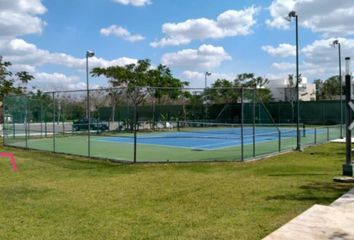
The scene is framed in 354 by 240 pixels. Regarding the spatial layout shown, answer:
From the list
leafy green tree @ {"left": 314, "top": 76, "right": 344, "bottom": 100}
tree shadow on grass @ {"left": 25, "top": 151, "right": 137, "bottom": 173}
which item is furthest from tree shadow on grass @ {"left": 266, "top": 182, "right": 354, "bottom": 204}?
leafy green tree @ {"left": 314, "top": 76, "right": 344, "bottom": 100}

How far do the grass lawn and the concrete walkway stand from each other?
0.28 metres

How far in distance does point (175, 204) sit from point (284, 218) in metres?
2.19

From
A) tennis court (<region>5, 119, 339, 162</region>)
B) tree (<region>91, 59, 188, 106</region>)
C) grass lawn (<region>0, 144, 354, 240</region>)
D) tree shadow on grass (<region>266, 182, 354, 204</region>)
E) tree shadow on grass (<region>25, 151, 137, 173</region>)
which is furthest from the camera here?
tree (<region>91, 59, 188, 106</region>)

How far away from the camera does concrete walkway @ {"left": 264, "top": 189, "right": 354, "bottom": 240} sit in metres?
6.12

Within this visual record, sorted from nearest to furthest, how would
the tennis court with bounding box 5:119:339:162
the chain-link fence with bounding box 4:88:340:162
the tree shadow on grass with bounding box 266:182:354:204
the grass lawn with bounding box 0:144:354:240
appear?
the grass lawn with bounding box 0:144:354:240, the tree shadow on grass with bounding box 266:182:354:204, the tennis court with bounding box 5:119:339:162, the chain-link fence with bounding box 4:88:340:162

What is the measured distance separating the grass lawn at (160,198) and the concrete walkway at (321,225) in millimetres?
277

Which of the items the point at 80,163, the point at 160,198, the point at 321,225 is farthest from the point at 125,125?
the point at 321,225

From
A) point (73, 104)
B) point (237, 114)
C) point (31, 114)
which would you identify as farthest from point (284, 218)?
A: point (237, 114)

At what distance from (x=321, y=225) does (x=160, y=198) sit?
3.54 meters

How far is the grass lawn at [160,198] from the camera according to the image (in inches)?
270

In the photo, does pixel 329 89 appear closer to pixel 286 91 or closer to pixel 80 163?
pixel 286 91

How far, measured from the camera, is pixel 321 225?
664cm

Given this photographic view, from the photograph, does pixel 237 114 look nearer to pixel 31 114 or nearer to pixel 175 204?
pixel 31 114

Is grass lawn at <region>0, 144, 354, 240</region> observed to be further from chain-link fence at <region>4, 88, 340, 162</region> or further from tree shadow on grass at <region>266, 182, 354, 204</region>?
chain-link fence at <region>4, 88, 340, 162</region>
